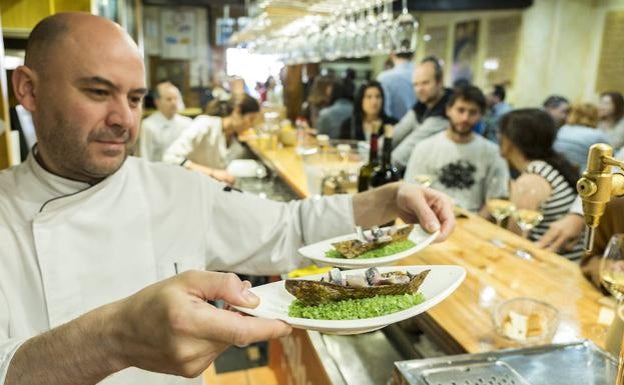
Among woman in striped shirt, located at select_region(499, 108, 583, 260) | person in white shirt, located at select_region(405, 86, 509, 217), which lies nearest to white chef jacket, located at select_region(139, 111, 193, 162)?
person in white shirt, located at select_region(405, 86, 509, 217)

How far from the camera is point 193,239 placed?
4.75 feet

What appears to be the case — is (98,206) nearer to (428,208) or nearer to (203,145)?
(428,208)

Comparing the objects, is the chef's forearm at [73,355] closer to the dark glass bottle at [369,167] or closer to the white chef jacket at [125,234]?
the white chef jacket at [125,234]

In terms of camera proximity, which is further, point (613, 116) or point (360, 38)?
point (613, 116)

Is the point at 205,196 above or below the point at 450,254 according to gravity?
above

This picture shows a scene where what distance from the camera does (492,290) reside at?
1.48 m

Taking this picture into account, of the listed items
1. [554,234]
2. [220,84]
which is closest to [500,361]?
[554,234]

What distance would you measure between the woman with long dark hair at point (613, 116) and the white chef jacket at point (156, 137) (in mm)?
4630

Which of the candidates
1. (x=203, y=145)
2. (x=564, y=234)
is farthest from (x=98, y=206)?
(x=203, y=145)

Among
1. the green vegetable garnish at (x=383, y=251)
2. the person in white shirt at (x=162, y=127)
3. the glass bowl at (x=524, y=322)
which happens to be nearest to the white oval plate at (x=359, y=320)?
the green vegetable garnish at (x=383, y=251)

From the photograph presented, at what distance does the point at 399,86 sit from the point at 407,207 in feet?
12.7

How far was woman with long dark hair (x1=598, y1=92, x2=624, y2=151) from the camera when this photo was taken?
5.51m

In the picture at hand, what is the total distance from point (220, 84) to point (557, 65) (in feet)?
18.7

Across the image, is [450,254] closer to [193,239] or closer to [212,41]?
[193,239]
